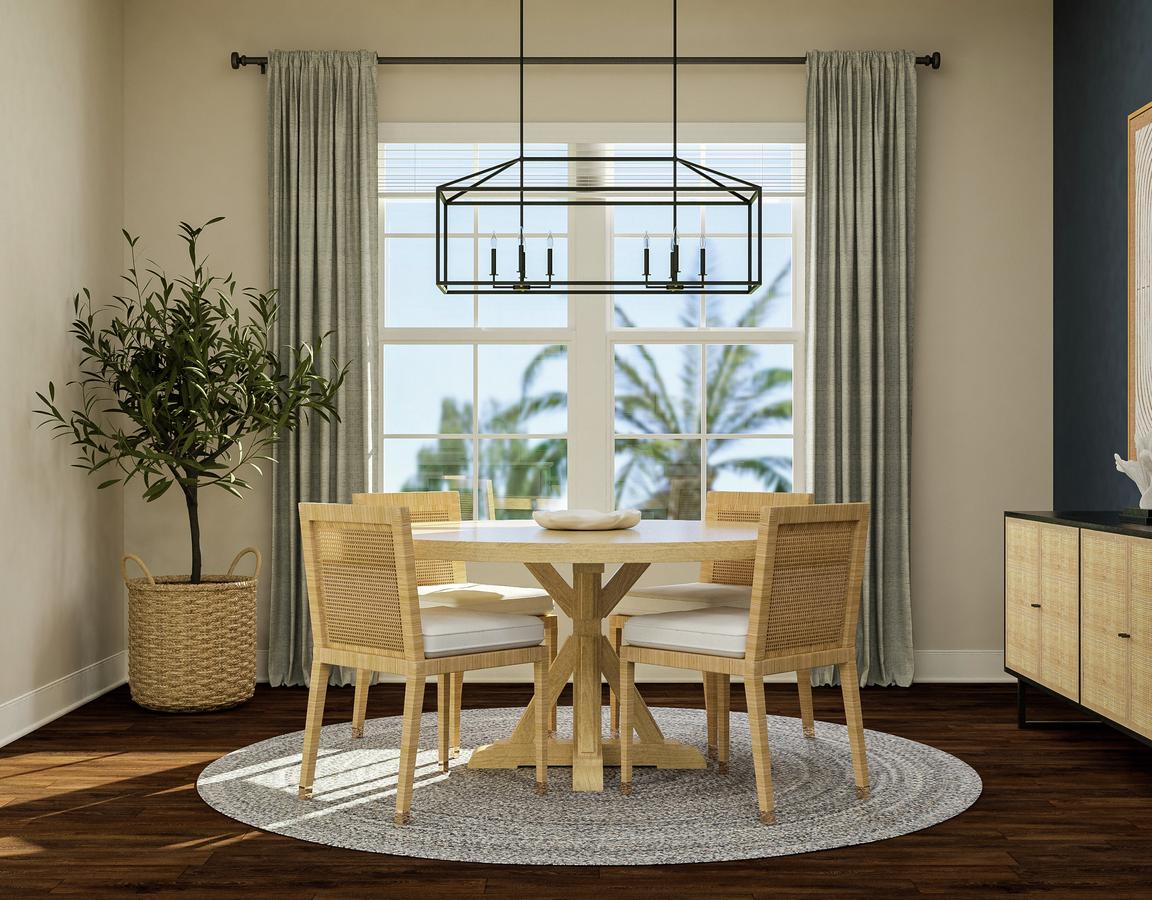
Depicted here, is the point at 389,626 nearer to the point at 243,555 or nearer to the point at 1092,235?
the point at 243,555

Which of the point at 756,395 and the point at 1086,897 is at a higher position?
the point at 756,395

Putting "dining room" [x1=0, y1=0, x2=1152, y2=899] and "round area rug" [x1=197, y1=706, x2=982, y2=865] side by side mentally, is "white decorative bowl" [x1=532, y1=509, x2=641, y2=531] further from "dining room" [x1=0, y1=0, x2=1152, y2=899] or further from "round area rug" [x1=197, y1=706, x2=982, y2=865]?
"round area rug" [x1=197, y1=706, x2=982, y2=865]

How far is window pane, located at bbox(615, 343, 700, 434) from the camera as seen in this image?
535cm

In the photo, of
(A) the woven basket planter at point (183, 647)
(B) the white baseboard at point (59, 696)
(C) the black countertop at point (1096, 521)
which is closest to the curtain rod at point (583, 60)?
(C) the black countertop at point (1096, 521)

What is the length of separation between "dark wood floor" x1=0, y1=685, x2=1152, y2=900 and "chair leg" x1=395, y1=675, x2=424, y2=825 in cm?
24

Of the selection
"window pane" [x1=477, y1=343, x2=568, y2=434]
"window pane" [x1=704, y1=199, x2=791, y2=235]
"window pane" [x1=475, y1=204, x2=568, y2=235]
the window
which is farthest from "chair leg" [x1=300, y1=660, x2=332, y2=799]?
"window pane" [x1=704, y1=199, x2=791, y2=235]

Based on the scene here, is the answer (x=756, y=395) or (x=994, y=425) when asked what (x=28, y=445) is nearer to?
(x=756, y=395)

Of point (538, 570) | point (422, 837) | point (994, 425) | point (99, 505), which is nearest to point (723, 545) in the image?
point (538, 570)

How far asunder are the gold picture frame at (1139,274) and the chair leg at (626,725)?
2.25m

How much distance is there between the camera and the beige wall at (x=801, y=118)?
524cm

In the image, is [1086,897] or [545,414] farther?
[545,414]

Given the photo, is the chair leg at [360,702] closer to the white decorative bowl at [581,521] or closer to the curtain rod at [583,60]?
the white decorative bowl at [581,521]

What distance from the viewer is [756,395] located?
5363 mm

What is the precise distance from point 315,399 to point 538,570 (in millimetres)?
1722
